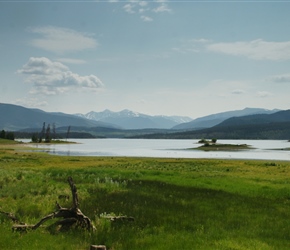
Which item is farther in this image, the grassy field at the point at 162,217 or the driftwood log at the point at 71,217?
the driftwood log at the point at 71,217

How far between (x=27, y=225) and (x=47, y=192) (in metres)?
12.4

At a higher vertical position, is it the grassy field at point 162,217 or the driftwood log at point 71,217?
the driftwood log at point 71,217

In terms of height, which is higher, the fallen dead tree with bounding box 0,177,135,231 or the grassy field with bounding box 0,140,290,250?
the fallen dead tree with bounding box 0,177,135,231

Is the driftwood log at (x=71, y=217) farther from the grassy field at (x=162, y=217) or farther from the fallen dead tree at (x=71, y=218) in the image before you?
the grassy field at (x=162, y=217)

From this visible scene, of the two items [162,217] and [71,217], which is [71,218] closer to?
[71,217]

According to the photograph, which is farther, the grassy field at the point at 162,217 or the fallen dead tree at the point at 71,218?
the fallen dead tree at the point at 71,218

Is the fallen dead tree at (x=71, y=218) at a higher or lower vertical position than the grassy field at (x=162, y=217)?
higher

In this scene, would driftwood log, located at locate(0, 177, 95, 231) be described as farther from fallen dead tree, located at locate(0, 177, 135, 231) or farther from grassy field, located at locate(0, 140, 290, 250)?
grassy field, located at locate(0, 140, 290, 250)

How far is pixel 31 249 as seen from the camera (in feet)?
44.0

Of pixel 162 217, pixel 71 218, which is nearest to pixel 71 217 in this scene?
pixel 71 218

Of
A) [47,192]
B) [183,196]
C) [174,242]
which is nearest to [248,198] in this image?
[183,196]

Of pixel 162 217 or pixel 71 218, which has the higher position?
pixel 71 218

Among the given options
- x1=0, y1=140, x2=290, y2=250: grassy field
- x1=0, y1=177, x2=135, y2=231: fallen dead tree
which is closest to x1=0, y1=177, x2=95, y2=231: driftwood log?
x1=0, y1=177, x2=135, y2=231: fallen dead tree

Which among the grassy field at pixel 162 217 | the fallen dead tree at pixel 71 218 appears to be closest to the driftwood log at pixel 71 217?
the fallen dead tree at pixel 71 218
